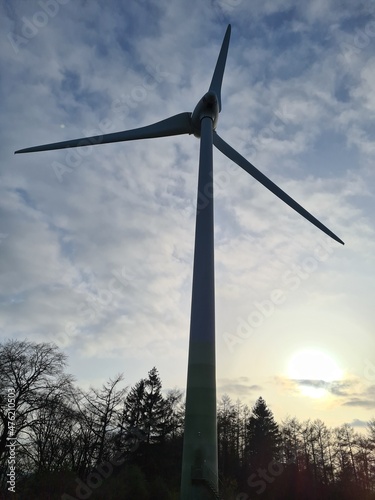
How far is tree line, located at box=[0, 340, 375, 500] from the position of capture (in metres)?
29.0

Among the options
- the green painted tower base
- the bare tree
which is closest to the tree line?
the bare tree

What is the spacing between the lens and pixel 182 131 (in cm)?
2230

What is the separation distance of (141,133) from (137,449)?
152ft

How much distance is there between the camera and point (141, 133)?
21.6 metres

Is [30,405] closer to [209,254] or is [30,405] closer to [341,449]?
[209,254]

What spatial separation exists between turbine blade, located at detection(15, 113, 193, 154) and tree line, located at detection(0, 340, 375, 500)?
1992cm

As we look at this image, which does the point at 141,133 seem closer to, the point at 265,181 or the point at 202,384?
the point at 265,181

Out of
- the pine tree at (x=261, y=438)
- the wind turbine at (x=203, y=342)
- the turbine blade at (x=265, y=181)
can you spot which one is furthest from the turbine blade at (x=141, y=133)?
the pine tree at (x=261, y=438)

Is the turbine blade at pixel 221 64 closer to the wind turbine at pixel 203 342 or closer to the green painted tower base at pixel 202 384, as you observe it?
the wind turbine at pixel 203 342

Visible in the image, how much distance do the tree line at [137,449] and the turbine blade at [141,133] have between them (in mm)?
19924

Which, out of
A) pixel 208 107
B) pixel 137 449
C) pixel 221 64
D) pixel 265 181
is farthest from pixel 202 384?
pixel 137 449

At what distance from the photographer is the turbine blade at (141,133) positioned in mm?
20688

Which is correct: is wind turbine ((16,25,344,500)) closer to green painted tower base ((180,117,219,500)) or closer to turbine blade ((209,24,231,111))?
green painted tower base ((180,117,219,500))

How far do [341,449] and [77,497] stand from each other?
65828mm
